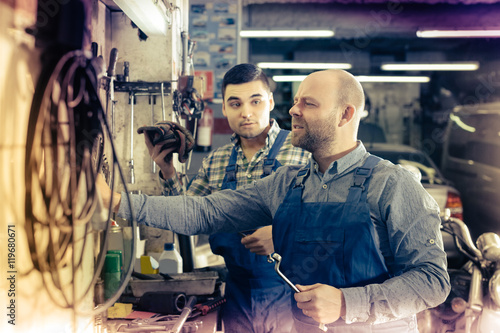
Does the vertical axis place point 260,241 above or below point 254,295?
above

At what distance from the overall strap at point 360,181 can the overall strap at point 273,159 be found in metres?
0.74

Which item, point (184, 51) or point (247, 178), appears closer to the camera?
point (247, 178)

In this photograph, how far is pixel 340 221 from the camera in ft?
5.35

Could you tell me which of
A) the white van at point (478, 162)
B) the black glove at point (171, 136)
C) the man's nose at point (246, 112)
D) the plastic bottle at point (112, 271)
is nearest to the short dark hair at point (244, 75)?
the man's nose at point (246, 112)

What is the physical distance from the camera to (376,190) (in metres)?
1.64

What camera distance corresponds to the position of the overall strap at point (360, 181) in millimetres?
1643

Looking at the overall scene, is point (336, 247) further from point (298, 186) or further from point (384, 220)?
point (298, 186)

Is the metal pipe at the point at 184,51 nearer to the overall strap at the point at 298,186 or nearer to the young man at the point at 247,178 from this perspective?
the young man at the point at 247,178

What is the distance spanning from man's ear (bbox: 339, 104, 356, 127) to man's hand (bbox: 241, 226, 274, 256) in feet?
1.95

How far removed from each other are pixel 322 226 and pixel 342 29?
634cm

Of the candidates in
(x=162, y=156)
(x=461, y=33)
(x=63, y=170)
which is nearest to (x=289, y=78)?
(x=461, y=33)

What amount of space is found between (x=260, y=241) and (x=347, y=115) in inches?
25.8

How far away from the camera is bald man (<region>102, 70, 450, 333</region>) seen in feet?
5.01

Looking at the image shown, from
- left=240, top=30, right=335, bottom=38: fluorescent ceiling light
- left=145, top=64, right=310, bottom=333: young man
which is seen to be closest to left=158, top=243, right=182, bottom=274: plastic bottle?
left=145, top=64, right=310, bottom=333: young man
